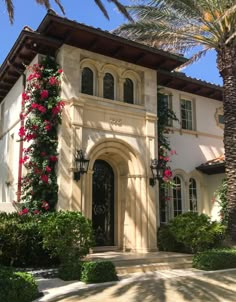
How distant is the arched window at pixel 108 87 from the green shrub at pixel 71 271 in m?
6.51

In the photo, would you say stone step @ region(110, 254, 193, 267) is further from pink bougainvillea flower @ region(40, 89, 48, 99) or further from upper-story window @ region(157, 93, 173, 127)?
upper-story window @ region(157, 93, 173, 127)

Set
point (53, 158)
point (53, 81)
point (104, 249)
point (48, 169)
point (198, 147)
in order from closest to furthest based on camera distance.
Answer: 1. point (48, 169)
2. point (53, 158)
3. point (53, 81)
4. point (104, 249)
5. point (198, 147)

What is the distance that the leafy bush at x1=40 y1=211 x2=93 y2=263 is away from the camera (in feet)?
31.0

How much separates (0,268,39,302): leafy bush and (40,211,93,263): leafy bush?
2108 millimetres

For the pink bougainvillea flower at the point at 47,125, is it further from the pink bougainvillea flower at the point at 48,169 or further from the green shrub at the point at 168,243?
the green shrub at the point at 168,243

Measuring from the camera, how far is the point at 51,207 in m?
11.7

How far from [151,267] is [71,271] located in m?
2.61

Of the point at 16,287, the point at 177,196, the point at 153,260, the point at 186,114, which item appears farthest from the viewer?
the point at 186,114

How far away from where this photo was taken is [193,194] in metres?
17.2

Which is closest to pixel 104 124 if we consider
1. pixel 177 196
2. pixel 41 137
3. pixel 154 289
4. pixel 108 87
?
pixel 108 87

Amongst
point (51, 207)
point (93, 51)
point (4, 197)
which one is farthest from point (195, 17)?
point (4, 197)

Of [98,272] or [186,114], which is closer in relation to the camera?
[98,272]

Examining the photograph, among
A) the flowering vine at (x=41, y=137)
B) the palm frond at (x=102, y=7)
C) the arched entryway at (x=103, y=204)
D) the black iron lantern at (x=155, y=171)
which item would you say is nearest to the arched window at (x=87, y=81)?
the flowering vine at (x=41, y=137)

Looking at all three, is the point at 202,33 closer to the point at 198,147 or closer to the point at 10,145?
the point at 198,147
